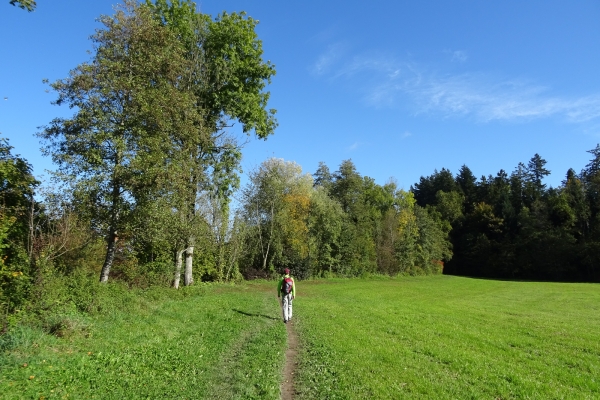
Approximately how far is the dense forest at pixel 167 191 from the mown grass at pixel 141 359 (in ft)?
5.98

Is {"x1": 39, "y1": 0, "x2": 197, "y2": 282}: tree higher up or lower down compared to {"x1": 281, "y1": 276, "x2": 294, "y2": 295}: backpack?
higher up

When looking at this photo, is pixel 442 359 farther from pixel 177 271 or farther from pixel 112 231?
pixel 177 271

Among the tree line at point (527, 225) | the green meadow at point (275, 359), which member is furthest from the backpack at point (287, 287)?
the tree line at point (527, 225)

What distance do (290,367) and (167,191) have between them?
43.0ft

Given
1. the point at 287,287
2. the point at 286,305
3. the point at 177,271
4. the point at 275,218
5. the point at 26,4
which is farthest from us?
the point at 275,218

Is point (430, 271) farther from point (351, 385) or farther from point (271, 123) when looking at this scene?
point (351, 385)

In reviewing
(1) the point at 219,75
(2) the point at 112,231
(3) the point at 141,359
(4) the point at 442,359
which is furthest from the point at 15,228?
(1) the point at 219,75

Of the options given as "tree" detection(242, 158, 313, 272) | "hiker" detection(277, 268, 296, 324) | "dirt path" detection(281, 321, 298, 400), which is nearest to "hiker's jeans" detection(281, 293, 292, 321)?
"hiker" detection(277, 268, 296, 324)

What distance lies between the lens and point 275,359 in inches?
357

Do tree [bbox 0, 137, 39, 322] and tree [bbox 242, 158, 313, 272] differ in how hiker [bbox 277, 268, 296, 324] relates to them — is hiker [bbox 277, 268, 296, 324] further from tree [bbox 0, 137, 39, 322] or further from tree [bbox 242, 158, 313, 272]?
tree [bbox 242, 158, 313, 272]

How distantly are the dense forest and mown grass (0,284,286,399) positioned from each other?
1.82 metres

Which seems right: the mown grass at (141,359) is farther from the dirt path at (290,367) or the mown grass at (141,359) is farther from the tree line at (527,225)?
the tree line at (527,225)

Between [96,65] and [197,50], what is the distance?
33.1ft

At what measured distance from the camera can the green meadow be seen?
6.84 metres
